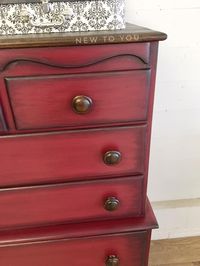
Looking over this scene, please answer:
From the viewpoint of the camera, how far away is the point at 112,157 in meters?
0.74

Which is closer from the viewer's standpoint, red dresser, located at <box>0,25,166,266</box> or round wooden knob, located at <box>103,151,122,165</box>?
red dresser, located at <box>0,25,166,266</box>

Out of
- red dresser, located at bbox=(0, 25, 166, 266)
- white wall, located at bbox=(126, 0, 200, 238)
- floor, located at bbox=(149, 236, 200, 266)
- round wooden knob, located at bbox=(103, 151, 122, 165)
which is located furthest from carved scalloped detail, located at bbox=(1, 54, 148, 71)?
floor, located at bbox=(149, 236, 200, 266)

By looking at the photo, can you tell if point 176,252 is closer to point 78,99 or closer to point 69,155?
point 69,155

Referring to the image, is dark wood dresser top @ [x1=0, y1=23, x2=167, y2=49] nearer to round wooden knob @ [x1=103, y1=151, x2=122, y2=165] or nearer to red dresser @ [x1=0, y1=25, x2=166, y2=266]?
red dresser @ [x1=0, y1=25, x2=166, y2=266]

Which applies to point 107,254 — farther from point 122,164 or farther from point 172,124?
point 172,124

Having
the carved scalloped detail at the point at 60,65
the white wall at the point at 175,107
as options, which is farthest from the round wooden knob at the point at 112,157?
the white wall at the point at 175,107

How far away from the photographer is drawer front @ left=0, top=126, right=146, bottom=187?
0.72 meters

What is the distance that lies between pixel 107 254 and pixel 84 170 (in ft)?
1.21

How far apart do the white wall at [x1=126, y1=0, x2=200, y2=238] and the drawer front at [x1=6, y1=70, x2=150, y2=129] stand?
0.47 meters

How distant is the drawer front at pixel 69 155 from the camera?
28.4 inches

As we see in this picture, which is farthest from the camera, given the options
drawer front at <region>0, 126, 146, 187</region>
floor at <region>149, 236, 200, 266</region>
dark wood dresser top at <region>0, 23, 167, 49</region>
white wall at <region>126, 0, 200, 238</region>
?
floor at <region>149, 236, 200, 266</region>

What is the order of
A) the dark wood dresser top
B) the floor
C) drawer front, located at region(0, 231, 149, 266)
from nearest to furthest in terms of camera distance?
the dark wood dresser top, drawer front, located at region(0, 231, 149, 266), the floor

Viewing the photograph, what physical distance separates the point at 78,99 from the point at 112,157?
0.19 m

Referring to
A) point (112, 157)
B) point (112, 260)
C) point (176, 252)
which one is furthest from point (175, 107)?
point (176, 252)
